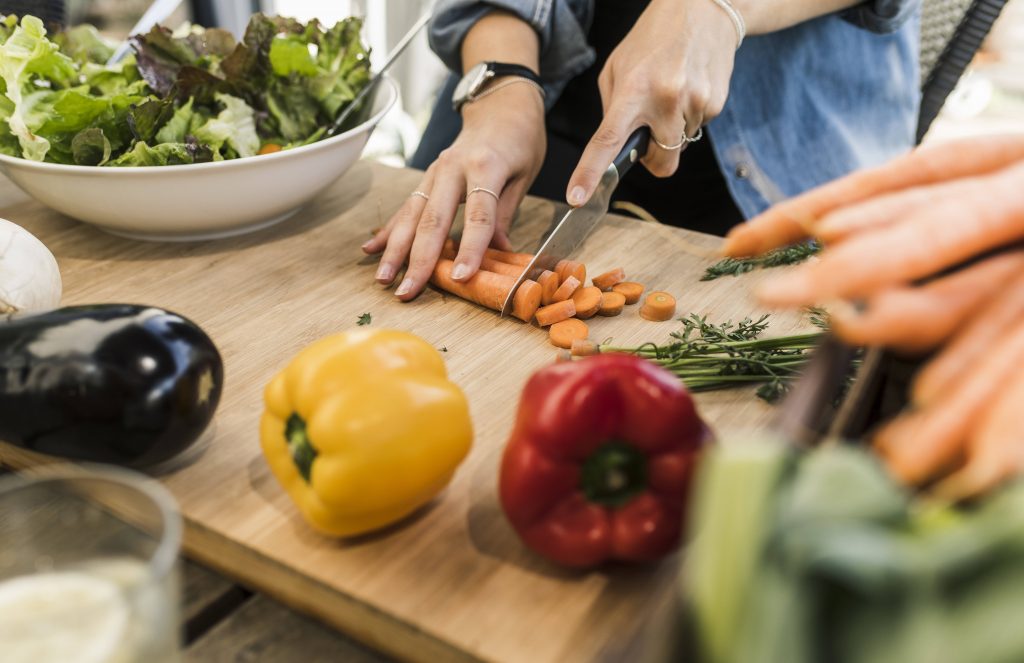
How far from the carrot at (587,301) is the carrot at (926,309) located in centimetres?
66

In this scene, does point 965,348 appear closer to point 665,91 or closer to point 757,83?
point 665,91

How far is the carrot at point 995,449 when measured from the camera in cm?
52

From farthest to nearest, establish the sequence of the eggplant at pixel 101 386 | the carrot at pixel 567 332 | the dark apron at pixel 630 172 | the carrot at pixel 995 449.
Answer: the dark apron at pixel 630 172 → the carrot at pixel 567 332 → the eggplant at pixel 101 386 → the carrot at pixel 995 449

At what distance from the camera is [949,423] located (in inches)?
22.4

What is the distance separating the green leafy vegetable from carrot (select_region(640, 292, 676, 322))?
747mm

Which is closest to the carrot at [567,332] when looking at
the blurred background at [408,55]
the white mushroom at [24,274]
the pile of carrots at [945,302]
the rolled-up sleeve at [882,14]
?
the pile of carrots at [945,302]

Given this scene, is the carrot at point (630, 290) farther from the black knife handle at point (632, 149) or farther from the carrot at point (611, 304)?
the black knife handle at point (632, 149)

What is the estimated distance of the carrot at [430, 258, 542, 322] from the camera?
1299mm

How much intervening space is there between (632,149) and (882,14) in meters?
0.71

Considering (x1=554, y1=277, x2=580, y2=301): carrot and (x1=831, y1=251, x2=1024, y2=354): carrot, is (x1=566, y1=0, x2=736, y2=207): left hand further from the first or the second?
(x1=831, y1=251, x2=1024, y2=354): carrot

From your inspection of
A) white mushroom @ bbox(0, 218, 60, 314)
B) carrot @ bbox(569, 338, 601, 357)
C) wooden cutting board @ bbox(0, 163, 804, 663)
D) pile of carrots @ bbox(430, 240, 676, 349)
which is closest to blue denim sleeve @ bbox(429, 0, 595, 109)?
wooden cutting board @ bbox(0, 163, 804, 663)

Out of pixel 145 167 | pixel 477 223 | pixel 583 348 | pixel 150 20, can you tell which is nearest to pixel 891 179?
pixel 583 348

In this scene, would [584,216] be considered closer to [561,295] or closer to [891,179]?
[561,295]

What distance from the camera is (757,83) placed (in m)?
1.87
